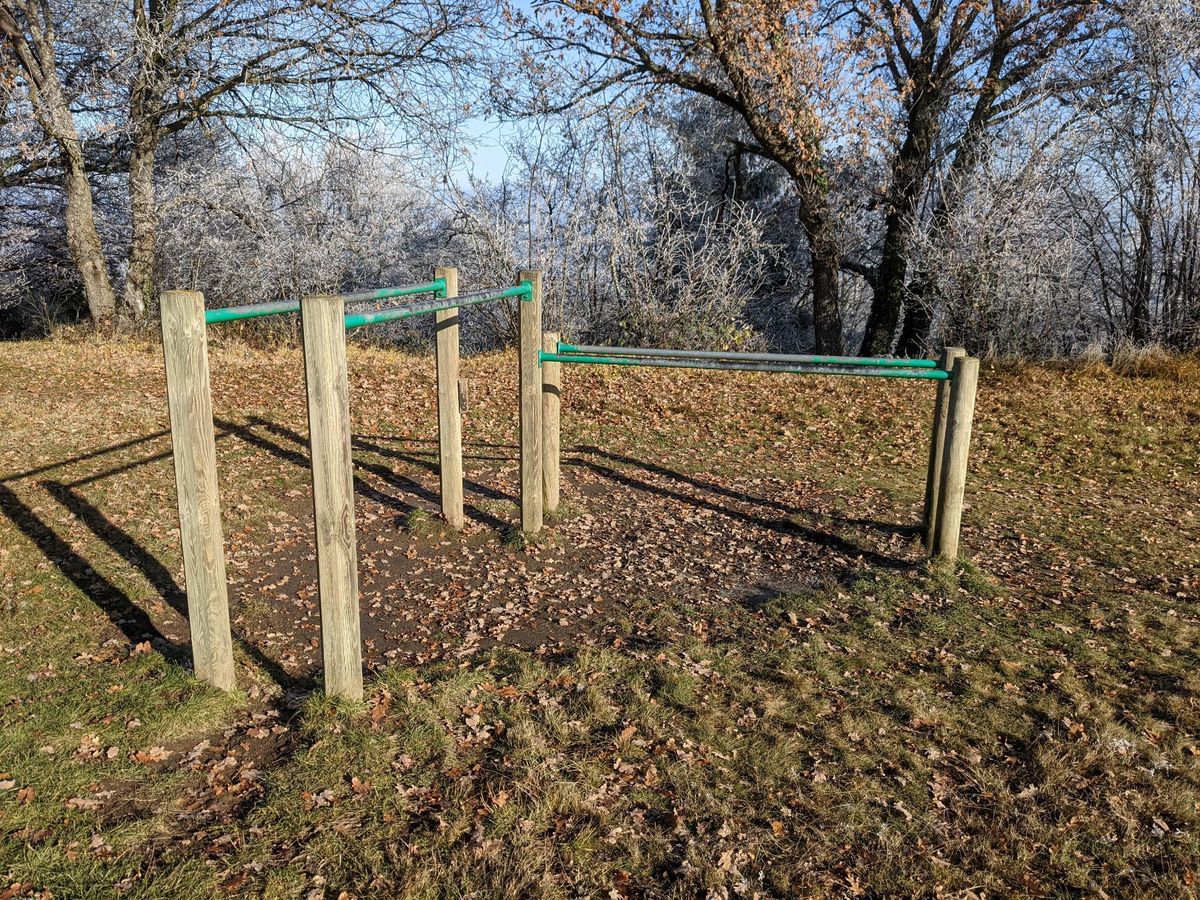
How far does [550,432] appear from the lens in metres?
5.89

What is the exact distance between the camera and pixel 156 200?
43.1ft

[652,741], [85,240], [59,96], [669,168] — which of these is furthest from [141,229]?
[652,741]

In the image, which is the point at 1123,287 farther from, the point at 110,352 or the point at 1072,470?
the point at 110,352

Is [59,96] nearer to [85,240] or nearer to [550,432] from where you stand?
[85,240]

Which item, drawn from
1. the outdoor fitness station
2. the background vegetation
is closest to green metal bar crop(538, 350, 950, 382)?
the outdoor fitness station

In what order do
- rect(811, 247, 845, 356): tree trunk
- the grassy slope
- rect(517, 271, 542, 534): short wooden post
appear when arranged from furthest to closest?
rect(811, 247, 845, 356): tree trunk
rect(517, 271, 542, 534): short wooden post
the grassy slope

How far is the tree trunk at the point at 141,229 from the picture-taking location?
40.5 ft

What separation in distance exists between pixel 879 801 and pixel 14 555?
4.56 meters

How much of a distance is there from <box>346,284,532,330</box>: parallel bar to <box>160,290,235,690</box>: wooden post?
55 centimetres

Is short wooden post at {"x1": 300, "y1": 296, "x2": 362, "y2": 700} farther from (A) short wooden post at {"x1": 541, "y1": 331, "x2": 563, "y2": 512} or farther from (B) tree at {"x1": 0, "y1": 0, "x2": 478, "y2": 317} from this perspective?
(B) tree at {"x1": 0, "y1": 0, "x2": 478, "y2": 317}

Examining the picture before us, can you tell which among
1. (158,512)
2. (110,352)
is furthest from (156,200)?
(158,512)

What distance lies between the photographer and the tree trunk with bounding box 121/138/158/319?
40.5ft

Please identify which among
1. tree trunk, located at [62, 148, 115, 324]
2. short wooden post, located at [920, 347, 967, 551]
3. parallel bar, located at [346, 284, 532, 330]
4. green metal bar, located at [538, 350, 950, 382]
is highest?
tree trunk, located at [62, 148, 115, 324]

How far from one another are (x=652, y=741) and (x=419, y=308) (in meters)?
2.05
